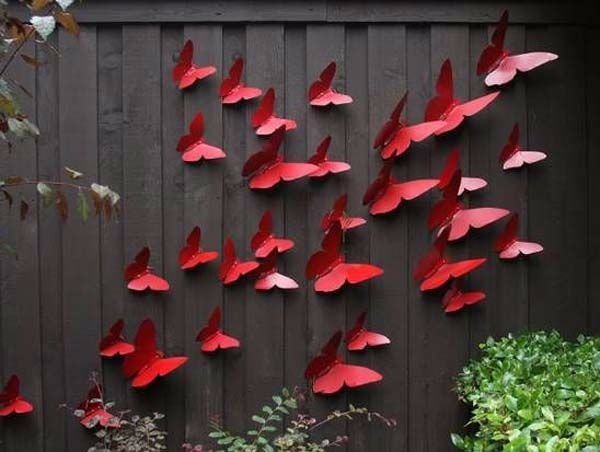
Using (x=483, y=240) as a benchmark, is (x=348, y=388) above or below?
below

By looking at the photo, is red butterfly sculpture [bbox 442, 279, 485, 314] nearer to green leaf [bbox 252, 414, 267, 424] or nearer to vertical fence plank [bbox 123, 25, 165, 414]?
green leaf [bbox 252, 414, 267, 424]

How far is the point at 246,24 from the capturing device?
3.15 metres

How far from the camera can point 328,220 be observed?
3.16m

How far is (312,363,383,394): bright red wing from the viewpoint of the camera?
10.2 ft

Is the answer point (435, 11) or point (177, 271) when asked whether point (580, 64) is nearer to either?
point (435, 11)

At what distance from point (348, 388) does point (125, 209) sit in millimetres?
1156

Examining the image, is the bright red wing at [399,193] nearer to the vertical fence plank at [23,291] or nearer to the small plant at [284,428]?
the small plant at [284,428]

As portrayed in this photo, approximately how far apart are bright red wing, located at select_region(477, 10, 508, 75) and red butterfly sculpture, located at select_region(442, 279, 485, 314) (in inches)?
34.3

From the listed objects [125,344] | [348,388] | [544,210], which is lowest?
[348,388]

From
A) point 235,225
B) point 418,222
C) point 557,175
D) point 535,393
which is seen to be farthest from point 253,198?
point 535,393

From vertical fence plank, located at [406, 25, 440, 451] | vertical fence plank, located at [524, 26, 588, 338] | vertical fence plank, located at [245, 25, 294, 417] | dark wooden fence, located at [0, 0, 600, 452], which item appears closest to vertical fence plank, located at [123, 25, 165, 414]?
dark wooden fence, located at [0, 0, 600, 452]

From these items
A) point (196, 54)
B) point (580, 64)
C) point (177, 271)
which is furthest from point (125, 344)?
point (580, 64)

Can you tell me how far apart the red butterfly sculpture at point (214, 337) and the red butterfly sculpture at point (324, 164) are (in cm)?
69

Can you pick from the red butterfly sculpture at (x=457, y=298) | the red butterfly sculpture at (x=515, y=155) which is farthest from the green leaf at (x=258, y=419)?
the red butterfly sculpture at (x=515, y=155)
